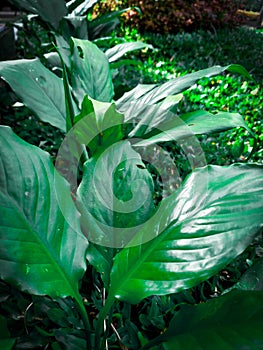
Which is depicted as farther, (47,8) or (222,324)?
(47,8)

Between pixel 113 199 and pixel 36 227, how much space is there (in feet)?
0.74

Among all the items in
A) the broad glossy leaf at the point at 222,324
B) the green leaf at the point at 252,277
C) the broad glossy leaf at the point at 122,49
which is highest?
the broad glossy leaf at the point at 222,324

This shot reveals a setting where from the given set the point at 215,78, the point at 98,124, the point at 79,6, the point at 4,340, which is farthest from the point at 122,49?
the point at 4,340

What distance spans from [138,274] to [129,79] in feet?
8.53

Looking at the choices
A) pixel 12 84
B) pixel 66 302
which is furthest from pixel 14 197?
pixel 12 84

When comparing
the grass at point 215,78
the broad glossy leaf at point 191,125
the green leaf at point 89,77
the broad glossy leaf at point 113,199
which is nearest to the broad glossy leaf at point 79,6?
the grass at point 215,78

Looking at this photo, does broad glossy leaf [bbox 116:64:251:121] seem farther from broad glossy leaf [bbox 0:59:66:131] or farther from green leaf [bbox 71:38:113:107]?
broad glossy leaf [bbox 0:59:66:131]

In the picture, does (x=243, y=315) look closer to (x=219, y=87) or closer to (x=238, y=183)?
(x=238, y=183)

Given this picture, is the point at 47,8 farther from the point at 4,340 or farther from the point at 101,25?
the point at 4,340

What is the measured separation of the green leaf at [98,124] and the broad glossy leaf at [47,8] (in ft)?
5.08

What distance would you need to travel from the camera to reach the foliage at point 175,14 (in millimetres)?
4949

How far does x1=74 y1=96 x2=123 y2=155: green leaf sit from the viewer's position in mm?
1145

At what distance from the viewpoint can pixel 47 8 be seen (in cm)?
252

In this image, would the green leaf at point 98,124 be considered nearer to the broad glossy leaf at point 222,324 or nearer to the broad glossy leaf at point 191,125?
the broad glossy leaf at point 191,125
